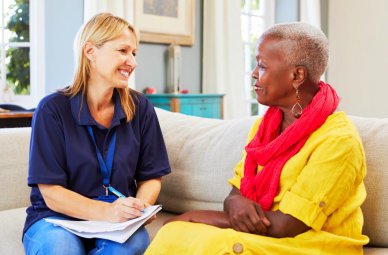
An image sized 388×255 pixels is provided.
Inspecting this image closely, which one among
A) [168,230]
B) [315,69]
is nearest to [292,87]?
[315,69]

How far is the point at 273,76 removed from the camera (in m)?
1.73

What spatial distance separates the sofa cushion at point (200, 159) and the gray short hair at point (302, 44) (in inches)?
20.8

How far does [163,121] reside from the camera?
8.39 ft

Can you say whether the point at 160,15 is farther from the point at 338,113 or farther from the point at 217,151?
the point at 338,113

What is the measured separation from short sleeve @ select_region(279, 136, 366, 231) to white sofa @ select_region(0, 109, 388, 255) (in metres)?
0.37

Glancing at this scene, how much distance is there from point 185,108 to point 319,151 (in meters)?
3.02

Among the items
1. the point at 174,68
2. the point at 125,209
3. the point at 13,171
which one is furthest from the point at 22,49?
the point at 125,209

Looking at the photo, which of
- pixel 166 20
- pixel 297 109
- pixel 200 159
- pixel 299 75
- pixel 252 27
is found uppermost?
pixel 252 27

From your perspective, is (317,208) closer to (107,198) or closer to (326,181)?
(326,181)

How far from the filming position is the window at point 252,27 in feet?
20.9

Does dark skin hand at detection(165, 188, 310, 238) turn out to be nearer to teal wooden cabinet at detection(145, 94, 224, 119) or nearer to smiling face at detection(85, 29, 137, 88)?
smiling face at detection(85, 29, 137, 88)

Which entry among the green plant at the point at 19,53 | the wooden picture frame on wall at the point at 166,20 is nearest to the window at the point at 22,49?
the green plant at the point at 19,53

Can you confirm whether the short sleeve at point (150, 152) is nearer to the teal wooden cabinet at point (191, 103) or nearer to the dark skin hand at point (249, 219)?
the dark skin hand at point (249, 219)

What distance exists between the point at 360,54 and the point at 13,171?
5192 millimetres
